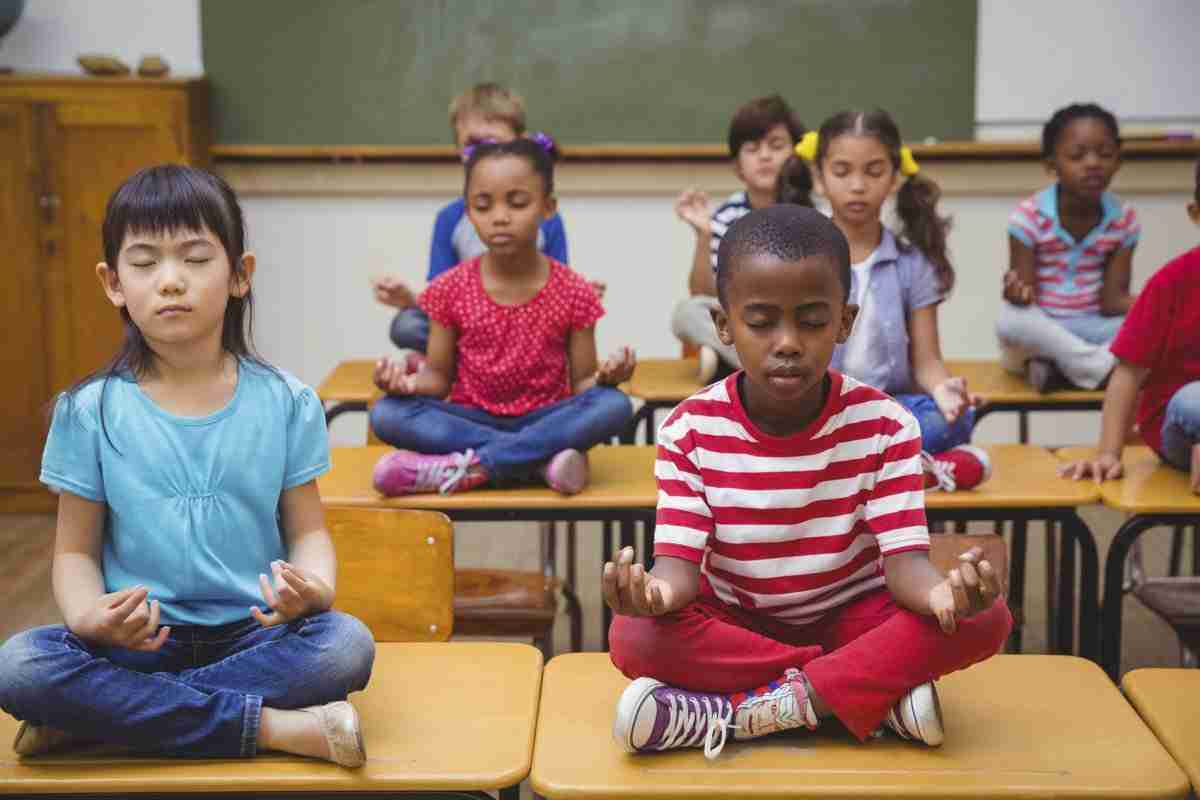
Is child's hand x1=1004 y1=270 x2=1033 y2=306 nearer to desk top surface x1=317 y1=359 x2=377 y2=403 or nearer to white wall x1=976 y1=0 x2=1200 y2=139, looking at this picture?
white wall x1=976 y1=0 x2=1200 y2=139

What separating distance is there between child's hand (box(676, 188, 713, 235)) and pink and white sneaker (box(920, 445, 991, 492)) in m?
1.30

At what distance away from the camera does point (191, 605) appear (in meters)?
1.79

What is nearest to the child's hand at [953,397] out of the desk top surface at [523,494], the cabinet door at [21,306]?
the desk top surface at [523,494]

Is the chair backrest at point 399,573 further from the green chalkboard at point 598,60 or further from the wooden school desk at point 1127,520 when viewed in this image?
the green chalkboard at point 598,60

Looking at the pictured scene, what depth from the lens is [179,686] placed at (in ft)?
5.38

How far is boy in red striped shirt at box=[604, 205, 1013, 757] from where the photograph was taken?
1.62m

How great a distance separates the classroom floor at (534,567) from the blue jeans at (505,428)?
0.68 m

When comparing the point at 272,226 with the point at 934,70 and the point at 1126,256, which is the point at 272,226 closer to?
the point at 934,70

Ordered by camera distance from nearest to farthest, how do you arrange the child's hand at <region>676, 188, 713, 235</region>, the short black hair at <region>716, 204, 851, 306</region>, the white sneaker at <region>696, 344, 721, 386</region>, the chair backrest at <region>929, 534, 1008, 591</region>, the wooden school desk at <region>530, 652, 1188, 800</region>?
the wooden school desk at <region>530, 652, 1188, 800</region> → the short black hair at <region>716, 204, 851, 306</region> → the chair backrest at <region>929, 534, 1008, 591</region> → the white sneaker at <region>696, 344, 721, 386</region> → the child's hand at <region>676, 188, 713, 235</region>

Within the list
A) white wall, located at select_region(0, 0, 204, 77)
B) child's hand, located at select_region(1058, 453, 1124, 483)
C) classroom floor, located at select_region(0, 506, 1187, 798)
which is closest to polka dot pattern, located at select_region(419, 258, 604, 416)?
classroom floor, located at select_region(0, 506, 1187, 798)

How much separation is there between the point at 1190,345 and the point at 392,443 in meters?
1.55

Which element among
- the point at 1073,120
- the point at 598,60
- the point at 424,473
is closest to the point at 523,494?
the point at 424,473

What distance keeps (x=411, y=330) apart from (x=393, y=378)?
867 mm

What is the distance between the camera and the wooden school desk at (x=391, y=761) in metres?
1.55
